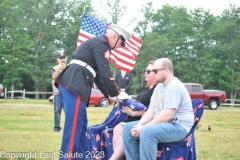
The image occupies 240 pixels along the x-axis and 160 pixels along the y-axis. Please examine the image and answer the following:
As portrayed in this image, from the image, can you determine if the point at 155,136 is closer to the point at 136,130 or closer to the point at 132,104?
the point at 136,130

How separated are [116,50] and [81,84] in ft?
25.7

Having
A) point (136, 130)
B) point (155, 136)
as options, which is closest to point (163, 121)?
point (155, 136)

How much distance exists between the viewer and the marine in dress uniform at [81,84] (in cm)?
454

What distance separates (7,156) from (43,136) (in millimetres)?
2548

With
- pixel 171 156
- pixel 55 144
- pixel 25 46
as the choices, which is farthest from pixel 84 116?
pixel 25 46

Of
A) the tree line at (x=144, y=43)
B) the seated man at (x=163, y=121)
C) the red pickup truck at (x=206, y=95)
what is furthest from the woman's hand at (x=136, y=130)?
the tree line at (x=144, y=43)

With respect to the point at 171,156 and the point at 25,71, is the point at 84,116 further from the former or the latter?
the point at 25,71

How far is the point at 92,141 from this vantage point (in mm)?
5703

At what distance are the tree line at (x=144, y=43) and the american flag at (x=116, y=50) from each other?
31281mm

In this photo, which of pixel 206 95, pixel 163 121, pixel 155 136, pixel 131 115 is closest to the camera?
pixel 155 136

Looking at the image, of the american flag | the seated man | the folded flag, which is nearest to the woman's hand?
the seated man

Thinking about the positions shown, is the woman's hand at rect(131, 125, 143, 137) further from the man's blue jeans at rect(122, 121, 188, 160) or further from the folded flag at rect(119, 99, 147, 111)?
the folded flag at rect(119, 99, 147, 111)

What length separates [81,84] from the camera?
15.0 ft

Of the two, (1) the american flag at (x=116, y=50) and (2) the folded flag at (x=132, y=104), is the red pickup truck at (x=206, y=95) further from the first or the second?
(2) the folded flag at (x=132, y=104)
